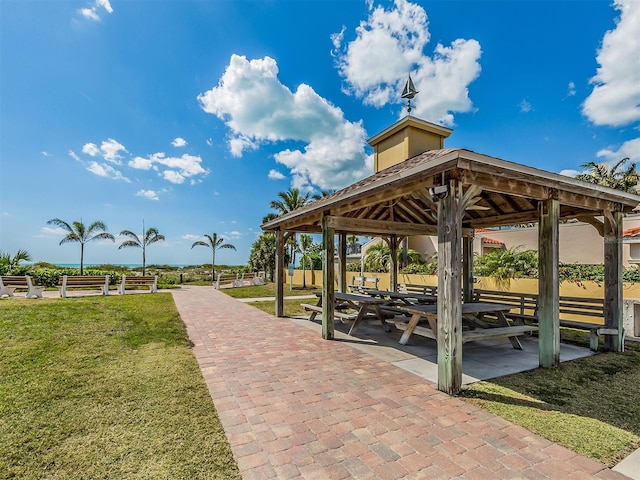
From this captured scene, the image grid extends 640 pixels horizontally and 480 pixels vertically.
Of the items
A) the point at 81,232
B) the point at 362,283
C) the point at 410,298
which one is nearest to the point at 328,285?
the point at 410,298

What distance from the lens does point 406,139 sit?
997 cm

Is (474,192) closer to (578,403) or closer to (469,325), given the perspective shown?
(578,403)

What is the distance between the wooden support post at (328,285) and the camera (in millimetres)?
6859

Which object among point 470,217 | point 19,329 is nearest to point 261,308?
point 19,329

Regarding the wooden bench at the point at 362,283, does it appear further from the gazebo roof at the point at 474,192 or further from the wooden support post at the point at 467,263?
the gazebo roof at the point at 474,192

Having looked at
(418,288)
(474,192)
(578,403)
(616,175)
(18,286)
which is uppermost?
(616,175)

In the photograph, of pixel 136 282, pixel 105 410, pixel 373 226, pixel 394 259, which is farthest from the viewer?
pixel 136 282

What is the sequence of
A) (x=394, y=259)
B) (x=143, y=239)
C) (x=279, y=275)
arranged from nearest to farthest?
1. (x=279, y=275)
2. (x=394, y=259)
3. (x=143, y=239)

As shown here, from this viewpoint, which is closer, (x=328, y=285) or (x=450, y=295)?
(x=450, y=295)

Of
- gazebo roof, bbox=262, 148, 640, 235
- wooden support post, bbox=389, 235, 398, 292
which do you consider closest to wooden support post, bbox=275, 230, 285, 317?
gazebo roof, bbox=262, 148, 640, 235

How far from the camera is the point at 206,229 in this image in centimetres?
2744

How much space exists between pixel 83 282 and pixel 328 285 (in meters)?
13.6

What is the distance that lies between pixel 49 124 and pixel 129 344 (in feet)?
49.4

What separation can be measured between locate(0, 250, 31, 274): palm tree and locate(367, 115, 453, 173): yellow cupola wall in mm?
21130
